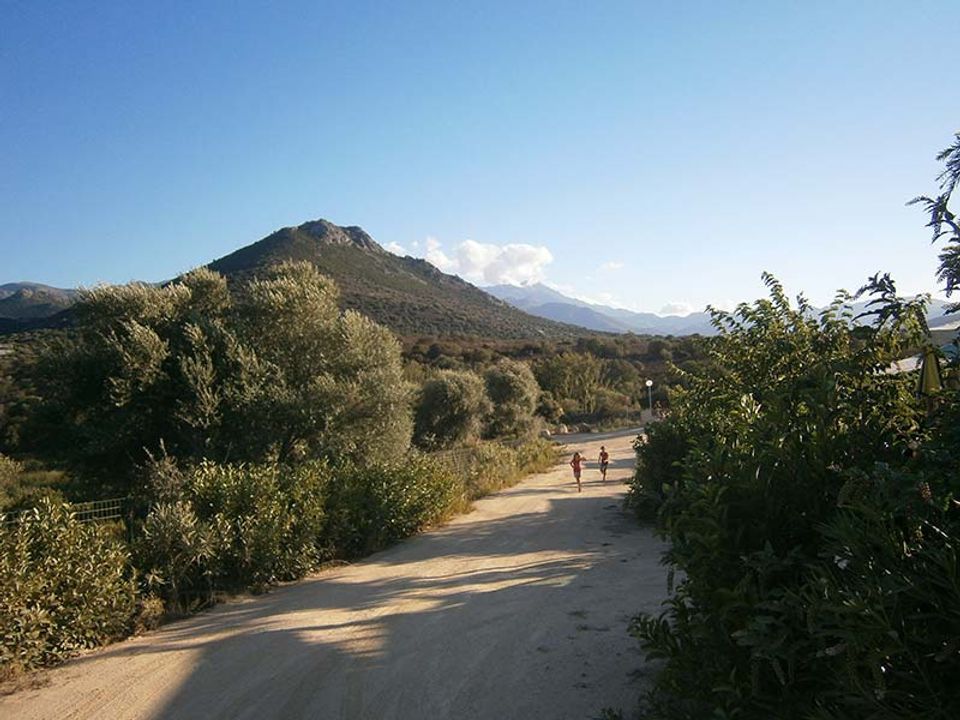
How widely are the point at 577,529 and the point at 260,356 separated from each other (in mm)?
8234

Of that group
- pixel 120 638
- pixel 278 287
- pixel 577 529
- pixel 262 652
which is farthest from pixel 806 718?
pixel 278 287

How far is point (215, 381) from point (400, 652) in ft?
30.0

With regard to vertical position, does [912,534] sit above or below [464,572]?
above

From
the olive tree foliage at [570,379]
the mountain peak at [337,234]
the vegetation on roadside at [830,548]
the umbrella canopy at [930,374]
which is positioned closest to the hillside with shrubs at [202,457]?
the vegetation on roadside at [830,548]

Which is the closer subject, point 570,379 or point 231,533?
point 231,533

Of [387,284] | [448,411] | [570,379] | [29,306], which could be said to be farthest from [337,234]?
[448,411]

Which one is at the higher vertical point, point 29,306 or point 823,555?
point 29,306

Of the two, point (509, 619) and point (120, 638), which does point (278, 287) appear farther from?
point (509, 619)

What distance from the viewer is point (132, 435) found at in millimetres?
13391

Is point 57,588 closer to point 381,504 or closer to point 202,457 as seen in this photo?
point 381,504

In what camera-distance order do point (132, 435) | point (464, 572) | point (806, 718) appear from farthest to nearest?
point (132, 435), point (464, 572), point (806, 718)

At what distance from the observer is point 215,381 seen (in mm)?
13906

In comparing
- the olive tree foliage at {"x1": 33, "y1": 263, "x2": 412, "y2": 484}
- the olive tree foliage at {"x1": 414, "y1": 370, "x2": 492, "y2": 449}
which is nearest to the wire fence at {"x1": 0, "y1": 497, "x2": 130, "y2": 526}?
the olive tree foliage at {"x1": 33, "y1": 263, "x2": 412, "y2": 484}

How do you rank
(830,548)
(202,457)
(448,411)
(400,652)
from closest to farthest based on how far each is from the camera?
(830,548), (400,652), (202,457), (448,411)
